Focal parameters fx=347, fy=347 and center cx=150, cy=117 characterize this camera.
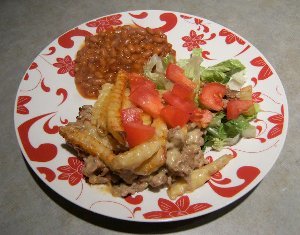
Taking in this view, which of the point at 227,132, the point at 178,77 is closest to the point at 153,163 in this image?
the point at 227,132

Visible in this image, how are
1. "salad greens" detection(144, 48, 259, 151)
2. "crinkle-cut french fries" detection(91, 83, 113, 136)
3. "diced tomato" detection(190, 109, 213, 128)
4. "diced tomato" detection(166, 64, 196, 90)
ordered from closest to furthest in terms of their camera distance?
1. "crinkle-cut french fries" detection(91, 83, 113, 136)
2. "diced tomato" detection(190, 109, 213, 128)
3. "salad greens" detection(144, 48, 259, 151)
4. "diced tomato" detection(166, 64, 196, 90)

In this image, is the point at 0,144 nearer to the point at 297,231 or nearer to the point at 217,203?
the point at 217,203

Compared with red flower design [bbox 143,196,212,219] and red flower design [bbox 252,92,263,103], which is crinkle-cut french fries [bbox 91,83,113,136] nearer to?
red flower design [bbox 143,196,212,219]

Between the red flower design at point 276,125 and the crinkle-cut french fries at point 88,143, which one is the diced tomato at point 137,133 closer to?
the crinkle-cut french fries at point 88,143

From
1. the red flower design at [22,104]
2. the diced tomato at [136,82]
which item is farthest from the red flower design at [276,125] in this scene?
the red flower design at [22,104]

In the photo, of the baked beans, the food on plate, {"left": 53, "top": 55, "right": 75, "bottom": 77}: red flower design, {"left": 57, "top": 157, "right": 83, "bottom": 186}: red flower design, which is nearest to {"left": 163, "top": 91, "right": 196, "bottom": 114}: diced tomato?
the food on plate

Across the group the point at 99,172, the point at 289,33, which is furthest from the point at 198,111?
the point at 289,33

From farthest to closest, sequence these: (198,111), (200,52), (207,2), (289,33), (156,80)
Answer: (207,2)
(289,33)
(200,52)
(156,80)
(198,111)
